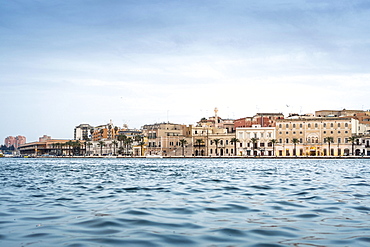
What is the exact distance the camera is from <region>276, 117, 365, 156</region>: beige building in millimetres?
113062

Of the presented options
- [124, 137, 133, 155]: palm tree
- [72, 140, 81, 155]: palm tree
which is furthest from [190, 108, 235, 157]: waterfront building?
[72, 140, 81, 155]: palm tree

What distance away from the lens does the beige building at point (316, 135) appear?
113062mm

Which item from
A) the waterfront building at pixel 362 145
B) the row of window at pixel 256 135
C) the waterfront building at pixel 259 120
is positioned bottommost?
the waterfront building at pixel 362 145

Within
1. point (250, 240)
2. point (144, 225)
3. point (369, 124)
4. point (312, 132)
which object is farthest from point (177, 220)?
point (369, 124)

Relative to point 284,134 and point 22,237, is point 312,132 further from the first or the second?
point 22,237

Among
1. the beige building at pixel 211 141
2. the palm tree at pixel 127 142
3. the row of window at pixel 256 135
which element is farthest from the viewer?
the palm tree at pixel 127 142

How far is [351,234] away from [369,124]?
12176 centimetres

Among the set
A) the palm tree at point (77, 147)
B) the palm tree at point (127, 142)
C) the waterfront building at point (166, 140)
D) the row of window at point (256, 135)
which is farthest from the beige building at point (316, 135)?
the palm tree at point (77, 147)

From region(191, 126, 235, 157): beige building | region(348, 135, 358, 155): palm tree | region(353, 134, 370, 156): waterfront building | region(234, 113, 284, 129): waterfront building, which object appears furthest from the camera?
region(234, 113, 284, 129): waterfront building

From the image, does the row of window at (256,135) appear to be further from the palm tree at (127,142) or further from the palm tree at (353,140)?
the palm tree at (127,142)

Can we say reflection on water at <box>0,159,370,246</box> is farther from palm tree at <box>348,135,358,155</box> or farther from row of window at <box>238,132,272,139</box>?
row of window at <box>238,132,272,139</box>

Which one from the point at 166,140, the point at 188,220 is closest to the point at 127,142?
the point at 166,140

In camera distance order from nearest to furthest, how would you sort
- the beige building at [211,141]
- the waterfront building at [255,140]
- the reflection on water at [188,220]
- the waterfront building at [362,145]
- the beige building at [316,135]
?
the reflection on water at [188,220] < the waterfront building at [362,145] < the beige building at [316,135] < the waterfront building at [255,140] < the beige building at [211,141]

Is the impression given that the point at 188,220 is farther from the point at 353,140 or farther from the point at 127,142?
the point at 127,142
